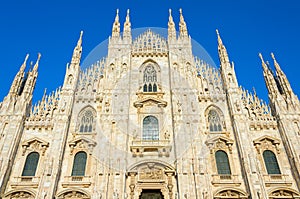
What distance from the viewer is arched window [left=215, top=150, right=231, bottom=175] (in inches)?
749

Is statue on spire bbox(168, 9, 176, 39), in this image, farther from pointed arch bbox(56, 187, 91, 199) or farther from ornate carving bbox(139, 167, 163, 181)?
pointed arch bbox(56, 187, 91, 199)

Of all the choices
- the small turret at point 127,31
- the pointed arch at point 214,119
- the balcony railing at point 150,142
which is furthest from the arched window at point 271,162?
the small turret at point 127,31

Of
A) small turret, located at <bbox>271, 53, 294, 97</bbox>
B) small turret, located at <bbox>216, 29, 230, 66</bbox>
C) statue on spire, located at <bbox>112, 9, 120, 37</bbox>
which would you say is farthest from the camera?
statue on spire, located at <bbox>112, 9, 120, 37</bbox>

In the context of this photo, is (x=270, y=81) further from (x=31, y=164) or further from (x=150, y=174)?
(x=31, y=164)

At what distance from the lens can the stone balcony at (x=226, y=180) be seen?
18172 mm

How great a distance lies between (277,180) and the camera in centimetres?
1828

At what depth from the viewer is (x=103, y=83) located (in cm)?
2380

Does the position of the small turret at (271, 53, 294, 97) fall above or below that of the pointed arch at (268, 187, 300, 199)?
above

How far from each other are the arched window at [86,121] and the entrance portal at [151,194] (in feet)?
20.9

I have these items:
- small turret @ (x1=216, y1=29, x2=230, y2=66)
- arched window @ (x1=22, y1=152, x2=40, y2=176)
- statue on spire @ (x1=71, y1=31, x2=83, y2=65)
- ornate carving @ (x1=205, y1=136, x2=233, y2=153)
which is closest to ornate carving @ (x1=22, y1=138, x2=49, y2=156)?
arched window @ (x1=22, y1=152, x2=40, y2=176)

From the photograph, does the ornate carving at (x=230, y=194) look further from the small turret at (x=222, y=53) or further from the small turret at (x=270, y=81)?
the small turret at (x=222, y=53)

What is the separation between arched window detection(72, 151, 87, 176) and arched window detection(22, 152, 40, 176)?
2.71 m

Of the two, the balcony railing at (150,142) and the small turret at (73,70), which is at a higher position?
the small turret at (73,70)

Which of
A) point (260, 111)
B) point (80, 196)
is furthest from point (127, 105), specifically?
point (260, 111)
